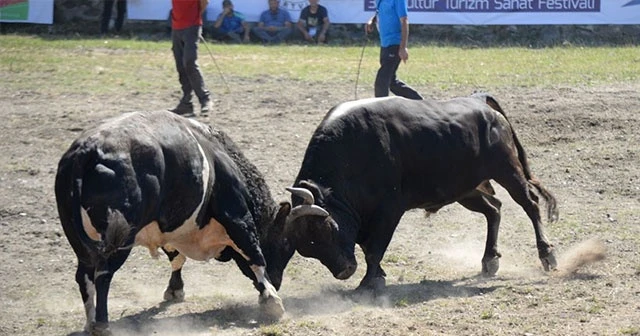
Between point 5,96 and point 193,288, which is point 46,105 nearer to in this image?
point 5,96

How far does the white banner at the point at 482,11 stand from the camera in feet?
78.6

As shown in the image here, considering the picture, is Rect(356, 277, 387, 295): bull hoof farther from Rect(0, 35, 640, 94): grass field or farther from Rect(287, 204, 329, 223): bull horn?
Rect(0, 35, 640, 94): grass field

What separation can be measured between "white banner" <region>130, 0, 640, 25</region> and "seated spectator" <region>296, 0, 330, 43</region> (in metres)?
0.44

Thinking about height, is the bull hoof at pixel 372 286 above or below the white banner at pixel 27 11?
below

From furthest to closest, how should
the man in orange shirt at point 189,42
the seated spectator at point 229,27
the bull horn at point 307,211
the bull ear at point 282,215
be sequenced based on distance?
the seated spectator at point 229,27 → the man in orange shirt at point 189,42 → the bull ear at point 282,215 → the bull horn at point 307,211

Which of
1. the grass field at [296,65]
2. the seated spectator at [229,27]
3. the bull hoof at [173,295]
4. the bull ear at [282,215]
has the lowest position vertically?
the bull hoof at [173,295]

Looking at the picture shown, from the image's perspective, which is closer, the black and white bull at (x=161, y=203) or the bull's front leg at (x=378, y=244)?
the black and white bull at (x=161, y=203)

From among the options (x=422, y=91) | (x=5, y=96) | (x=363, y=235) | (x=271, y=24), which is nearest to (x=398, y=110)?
(x=363, y=235)

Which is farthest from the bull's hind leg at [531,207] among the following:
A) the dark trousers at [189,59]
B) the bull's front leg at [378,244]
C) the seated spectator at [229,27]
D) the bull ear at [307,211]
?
the seated spectator at [229,27]

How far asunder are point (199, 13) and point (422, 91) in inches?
134

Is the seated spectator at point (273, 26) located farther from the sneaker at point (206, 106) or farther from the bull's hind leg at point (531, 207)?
the bull's hind leg at point (531, 207)

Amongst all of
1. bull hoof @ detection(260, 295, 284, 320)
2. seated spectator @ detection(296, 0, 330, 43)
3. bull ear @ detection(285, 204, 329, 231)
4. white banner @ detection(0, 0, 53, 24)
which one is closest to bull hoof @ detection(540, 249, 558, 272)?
bull ear @ detection(285, 204, 329, 231)

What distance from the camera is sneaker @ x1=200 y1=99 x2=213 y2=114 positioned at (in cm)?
1491

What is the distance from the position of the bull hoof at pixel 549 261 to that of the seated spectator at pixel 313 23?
14.5 m
